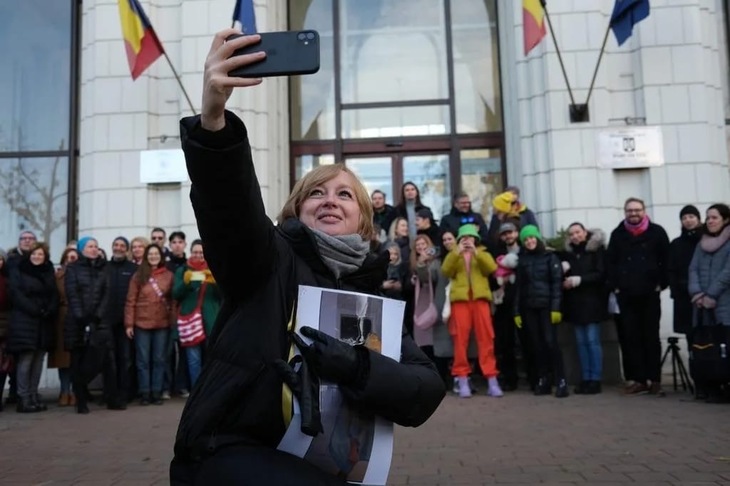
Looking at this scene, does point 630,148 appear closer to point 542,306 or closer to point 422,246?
point 542,306

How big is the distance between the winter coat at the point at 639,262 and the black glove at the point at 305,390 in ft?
23.3

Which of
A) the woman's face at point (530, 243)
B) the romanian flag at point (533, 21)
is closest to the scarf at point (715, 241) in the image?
the woman's face at point (530, 243)

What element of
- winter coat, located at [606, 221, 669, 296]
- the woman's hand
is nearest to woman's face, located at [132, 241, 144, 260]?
winter coat, located at [606, 221, 669, 296]

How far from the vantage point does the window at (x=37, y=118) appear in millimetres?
12094

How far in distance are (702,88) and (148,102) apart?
28.1 ft

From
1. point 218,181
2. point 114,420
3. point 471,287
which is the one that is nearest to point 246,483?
point 218,181

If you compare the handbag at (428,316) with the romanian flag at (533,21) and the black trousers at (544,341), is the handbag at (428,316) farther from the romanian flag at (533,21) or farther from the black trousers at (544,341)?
the romanian flag at (533,21)

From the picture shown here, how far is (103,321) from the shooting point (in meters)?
7.99

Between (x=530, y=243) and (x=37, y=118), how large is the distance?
9.09 meters

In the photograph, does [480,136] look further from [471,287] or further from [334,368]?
[334,368]

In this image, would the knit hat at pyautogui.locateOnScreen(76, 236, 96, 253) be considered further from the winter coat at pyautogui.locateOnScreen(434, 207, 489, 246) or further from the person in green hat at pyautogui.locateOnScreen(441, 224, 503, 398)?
the winter coat at pyautogui.locateOnScreen(434, 207, 489, 246)

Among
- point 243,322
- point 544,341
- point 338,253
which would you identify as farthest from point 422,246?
point 243,322

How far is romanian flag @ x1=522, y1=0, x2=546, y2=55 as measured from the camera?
9.89 meters

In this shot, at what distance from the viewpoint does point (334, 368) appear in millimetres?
1743
